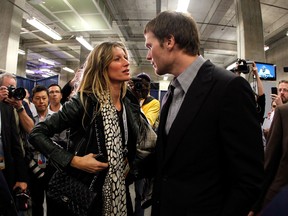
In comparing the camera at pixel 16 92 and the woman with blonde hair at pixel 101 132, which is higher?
Answer: the camera at pixel 16 92

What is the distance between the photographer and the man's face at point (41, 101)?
110 inches

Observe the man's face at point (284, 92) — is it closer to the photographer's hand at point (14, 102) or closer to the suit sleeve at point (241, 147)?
the suit sleeve at point (241, 147)

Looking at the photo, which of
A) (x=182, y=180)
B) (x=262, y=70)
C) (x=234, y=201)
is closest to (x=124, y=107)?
(x=182, y=180)

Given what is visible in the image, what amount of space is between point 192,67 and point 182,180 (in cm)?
48

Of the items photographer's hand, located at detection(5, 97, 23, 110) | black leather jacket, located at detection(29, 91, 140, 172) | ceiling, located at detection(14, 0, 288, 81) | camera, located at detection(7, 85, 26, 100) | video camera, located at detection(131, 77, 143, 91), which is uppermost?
ceiling, located at detection(14, 0, 288, 81)

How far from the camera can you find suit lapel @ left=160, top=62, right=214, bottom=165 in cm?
93

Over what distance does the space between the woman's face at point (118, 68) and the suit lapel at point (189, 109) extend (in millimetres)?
538

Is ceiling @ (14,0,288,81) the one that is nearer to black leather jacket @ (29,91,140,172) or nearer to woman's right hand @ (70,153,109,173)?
black leather jacket @ (29,91,140,172)

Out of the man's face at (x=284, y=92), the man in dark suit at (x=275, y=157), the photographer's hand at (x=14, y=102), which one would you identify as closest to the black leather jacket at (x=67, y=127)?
the man in dark suit at (x=275, y=157)

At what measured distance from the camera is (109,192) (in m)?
1.22

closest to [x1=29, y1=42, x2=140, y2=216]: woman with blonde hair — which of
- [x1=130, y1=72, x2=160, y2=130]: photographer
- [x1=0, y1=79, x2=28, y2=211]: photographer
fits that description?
[x1=130, y1=72, x2=160, y2=130]: photographer

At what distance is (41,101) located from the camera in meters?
2.80

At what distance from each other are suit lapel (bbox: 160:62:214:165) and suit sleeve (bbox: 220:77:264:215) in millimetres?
93

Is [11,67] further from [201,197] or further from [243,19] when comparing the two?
[201,197]
